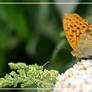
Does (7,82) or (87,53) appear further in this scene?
(87,53)

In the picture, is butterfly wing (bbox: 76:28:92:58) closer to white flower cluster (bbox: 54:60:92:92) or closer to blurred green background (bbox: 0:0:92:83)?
white flower cluster (bbox: 54:60:92:92)

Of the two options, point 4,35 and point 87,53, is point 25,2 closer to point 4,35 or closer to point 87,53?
point 4,35

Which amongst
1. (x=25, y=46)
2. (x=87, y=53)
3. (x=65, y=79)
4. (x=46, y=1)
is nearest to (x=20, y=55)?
(x=25, y=46)

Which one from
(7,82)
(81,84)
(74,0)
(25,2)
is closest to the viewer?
(81,84)

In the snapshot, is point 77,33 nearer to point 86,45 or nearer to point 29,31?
point 86,45

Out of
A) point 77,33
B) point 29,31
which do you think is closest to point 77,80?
point 77,33

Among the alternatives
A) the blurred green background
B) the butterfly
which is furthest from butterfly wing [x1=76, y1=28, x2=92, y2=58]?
the blurred green background

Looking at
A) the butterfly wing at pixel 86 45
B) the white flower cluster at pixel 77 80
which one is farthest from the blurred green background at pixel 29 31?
the white flower cluster at pixel 77 80
